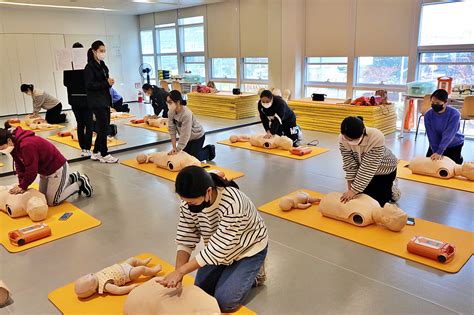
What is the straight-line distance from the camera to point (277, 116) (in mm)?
5316

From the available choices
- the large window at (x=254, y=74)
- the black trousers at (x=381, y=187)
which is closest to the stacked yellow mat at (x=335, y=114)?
the large window at (x=254, y=74)

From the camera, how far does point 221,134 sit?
275 inches

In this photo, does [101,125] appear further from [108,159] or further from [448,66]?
[448,66]

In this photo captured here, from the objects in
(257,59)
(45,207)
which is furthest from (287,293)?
(257,59)

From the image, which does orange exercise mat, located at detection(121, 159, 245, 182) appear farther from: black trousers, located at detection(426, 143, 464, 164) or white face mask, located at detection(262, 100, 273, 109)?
black trousers, located at detection(426, 143, 464, 164)

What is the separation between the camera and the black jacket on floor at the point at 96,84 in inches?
191

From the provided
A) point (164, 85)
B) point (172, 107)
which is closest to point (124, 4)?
point (164, 85)

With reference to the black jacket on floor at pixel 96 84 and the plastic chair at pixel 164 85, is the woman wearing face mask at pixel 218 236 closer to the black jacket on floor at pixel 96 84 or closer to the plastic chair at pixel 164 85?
the black jacket on floor at pixel 96 84

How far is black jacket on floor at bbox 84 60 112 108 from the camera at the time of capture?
484 centimetres

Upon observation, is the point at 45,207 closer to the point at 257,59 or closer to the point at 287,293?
the point at 287,293

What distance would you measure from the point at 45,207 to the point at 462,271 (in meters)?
3.23

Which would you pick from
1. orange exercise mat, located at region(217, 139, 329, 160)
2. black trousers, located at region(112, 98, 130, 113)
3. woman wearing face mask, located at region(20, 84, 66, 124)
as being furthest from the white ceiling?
orange exercise mat, located at region(217, 139, 329, 160)

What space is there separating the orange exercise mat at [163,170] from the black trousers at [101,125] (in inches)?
14.7

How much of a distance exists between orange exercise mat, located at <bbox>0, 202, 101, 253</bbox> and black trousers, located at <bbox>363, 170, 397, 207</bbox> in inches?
96.7
